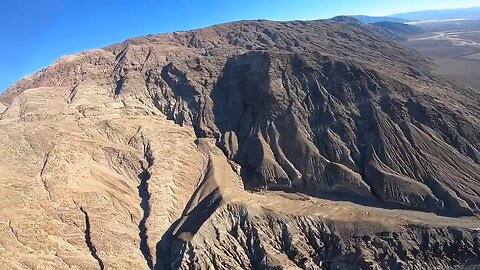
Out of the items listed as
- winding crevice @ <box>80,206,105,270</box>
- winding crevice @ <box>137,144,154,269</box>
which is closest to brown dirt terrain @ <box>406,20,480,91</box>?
winding crevice @ <box>137,144,154,269</box>

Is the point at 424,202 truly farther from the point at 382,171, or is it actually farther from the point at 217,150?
the point at 217,150

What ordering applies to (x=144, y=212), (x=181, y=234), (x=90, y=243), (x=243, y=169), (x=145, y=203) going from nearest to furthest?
1. (x=90, y=243)
2. (x=181, y=234)
3. (x=144, y=212)
4. (x=145, y=203)
5. (x=243, y=169)

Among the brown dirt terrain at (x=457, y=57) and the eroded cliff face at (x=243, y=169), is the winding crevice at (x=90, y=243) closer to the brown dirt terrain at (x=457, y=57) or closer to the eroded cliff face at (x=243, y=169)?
the eroded cliff face at (x=243, y=169)

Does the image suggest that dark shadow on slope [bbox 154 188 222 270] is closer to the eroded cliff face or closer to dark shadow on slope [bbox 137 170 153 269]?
the eroded cliff face

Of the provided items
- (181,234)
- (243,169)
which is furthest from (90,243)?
(243,169)

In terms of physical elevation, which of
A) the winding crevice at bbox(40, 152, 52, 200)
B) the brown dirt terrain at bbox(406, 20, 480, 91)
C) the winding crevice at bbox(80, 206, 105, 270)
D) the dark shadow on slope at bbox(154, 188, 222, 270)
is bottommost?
the brown dirt terrain at bbox(406, 20, 480, 91)

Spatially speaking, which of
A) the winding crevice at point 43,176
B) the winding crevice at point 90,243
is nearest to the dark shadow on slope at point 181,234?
the winding crevice at point 90,243

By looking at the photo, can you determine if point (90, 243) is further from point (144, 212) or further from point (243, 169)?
point (243, 169)
